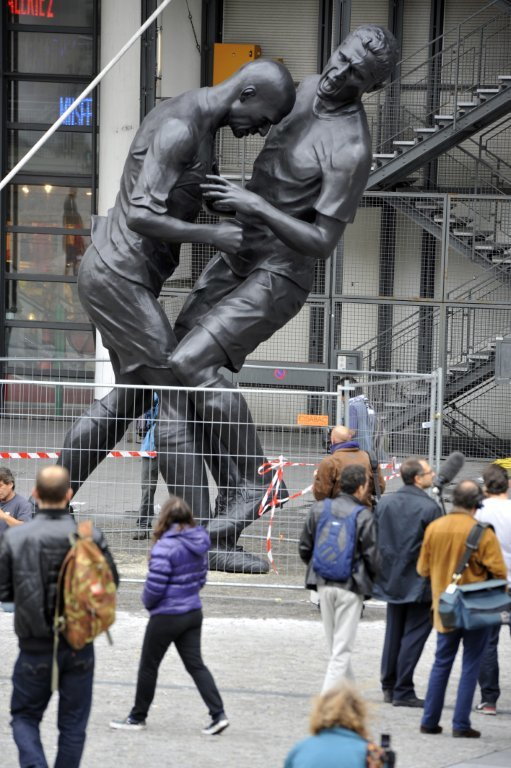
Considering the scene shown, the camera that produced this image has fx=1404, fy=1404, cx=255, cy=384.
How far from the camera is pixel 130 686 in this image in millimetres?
7012

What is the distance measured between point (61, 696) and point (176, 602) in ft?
3.26

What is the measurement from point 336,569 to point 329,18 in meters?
14.2

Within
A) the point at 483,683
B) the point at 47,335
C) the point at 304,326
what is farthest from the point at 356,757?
the point at 47,335

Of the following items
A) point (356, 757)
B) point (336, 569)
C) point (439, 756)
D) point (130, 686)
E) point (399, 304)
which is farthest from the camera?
point (399, 304)

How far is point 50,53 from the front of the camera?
64.7 ft

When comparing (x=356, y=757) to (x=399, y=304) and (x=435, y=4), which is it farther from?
(x=435, y=4)

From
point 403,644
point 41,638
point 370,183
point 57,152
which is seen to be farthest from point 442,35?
point 41,638

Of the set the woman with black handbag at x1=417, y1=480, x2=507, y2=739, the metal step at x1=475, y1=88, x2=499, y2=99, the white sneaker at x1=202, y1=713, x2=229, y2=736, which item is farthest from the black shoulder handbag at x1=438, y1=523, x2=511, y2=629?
the metal step at x1=475, y1=88, x2=499, y2=99

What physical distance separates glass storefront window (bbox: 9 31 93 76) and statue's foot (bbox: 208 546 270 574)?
1172 cm

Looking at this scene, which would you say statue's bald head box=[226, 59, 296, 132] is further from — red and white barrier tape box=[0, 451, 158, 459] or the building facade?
the building facade

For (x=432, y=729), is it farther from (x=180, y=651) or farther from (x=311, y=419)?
(x=311, y=419)

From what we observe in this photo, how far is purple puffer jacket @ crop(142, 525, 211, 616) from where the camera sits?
20.0 feet

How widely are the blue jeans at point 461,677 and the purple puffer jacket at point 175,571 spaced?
3.79 ft

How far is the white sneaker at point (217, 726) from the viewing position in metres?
6.27
